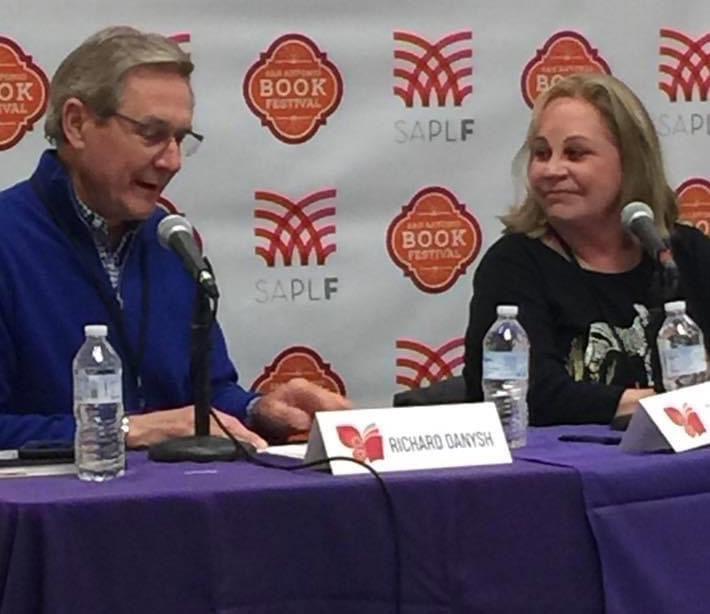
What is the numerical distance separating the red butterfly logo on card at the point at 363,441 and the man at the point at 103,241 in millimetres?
526

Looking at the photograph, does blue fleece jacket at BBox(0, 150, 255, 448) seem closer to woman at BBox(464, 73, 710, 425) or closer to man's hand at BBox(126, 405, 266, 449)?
man's hand at BBox(126, 405, 266, 449)

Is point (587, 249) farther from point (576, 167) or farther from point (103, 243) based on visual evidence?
point (103, 243)

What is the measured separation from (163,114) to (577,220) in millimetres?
859

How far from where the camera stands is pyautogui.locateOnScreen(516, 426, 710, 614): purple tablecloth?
196 centimetres

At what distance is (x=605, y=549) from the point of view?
77.0 inches

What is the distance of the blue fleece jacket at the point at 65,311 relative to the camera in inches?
98.2

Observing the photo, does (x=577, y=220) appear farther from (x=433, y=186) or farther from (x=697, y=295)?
(x=433, y=186)

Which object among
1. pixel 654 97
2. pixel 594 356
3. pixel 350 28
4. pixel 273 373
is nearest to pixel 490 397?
pixel 594 356

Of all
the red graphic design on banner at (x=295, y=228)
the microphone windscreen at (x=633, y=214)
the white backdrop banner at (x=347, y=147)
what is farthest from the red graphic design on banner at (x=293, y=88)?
the microphone windscreen at (x=633, y=214)

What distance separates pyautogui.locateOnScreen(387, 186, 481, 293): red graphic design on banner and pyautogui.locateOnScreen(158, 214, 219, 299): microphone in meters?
1.28

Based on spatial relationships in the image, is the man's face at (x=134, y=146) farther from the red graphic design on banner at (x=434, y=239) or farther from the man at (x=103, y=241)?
the red graphic design on banner at (x=434, y=239)

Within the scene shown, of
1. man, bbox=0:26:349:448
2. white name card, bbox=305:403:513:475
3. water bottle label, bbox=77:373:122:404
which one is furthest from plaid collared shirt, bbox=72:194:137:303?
white name card, bbox=305:403:513:475

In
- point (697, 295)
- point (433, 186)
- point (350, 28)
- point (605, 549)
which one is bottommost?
point (605, 549)

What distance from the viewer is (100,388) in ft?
6.51
